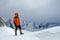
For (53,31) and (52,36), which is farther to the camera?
(53,31)

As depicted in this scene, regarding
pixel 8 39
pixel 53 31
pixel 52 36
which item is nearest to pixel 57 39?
pixel 52 36

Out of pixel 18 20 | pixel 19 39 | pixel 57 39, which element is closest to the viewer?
pixel 57 39

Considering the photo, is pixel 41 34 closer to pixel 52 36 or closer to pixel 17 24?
pixel 52 36

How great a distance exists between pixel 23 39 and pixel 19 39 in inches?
12.7

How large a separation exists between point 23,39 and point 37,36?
4.26 feet

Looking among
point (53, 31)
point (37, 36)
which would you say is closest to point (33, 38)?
point (37, 36)

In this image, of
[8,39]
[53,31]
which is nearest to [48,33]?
[53,31]

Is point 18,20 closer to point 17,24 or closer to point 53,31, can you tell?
point 17,24

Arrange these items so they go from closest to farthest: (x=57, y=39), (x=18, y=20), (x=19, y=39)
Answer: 1. (x=57, y=39)
2. (x=19, y=39)
3. (x=18, y=20)

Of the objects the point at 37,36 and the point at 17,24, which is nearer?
the point at 37,36

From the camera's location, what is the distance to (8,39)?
16891mm

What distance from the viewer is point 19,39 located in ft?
55.3

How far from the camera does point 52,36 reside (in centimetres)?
1642

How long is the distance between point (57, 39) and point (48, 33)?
6.11 feet
